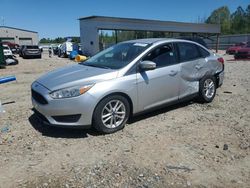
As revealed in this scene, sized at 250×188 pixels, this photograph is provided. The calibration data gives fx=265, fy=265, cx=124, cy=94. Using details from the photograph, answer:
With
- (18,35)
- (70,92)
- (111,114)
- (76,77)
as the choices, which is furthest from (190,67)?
(18,35)

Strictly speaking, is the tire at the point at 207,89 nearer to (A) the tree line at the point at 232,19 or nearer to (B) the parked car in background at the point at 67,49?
(B) the parked car in background at the point at 67,49

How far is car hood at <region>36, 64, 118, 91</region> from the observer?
4.43 m

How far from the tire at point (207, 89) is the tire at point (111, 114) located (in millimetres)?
2303

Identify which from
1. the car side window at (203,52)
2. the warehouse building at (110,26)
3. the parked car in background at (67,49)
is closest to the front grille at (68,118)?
the car side window at (203,52)

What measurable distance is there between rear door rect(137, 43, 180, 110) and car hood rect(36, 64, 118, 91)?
0.67m

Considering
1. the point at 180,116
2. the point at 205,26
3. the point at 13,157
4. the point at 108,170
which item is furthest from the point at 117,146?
the point at 205,26

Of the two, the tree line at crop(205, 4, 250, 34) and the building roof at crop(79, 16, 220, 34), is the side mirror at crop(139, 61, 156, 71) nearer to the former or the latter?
the building roof at crop(79, 16, 220, 34)

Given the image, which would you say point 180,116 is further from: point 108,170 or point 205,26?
point 205,26

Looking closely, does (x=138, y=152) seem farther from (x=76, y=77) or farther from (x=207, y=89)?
(x=207, y=89)

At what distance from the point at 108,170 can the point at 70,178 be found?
50cm

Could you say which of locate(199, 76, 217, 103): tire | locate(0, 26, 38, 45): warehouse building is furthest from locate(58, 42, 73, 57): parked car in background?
locate(0, 26, 38, 45): warehouse building

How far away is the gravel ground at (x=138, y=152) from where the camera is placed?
3.32 meters

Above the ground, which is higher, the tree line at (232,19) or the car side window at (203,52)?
the tree line at (232,19)

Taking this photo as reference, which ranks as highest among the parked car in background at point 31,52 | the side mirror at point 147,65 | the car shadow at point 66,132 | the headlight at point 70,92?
the parked car in background at point 31,52
